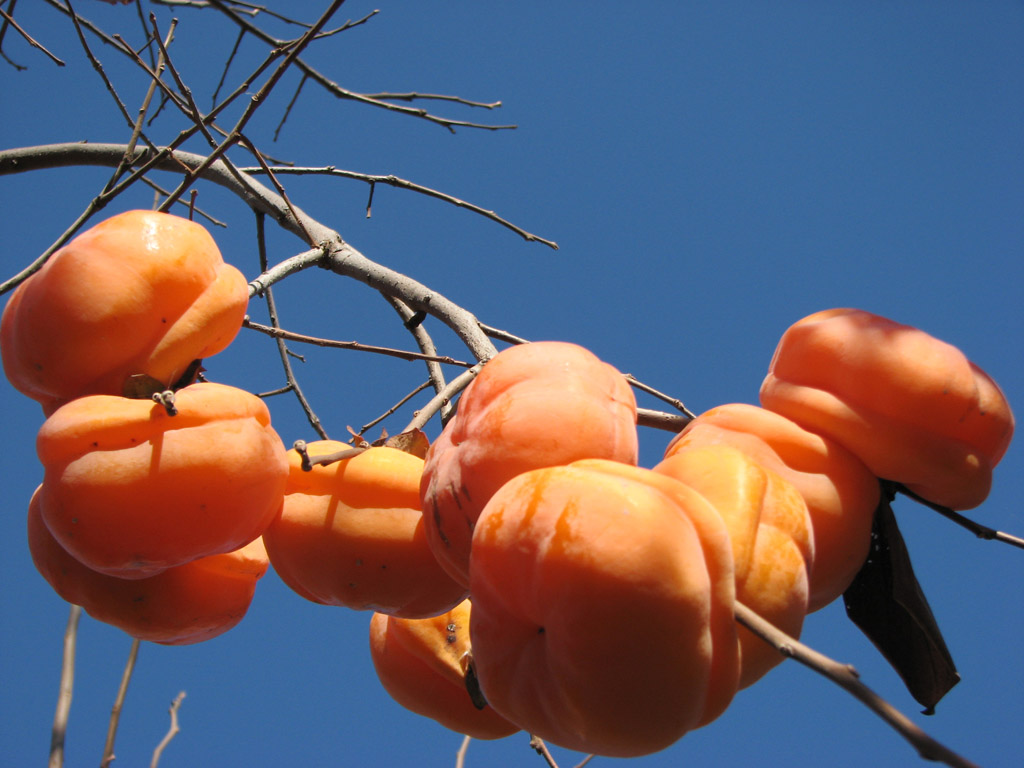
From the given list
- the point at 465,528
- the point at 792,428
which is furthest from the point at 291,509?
the point at 792,428

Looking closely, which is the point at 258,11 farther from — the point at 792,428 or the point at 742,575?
the point at 742,575

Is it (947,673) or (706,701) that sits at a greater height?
(706,701)

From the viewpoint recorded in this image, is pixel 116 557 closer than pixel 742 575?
No

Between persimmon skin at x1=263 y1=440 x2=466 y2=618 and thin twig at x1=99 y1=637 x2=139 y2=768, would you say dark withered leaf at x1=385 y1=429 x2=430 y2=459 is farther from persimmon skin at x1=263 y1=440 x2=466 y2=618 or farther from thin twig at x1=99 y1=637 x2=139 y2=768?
thin twig at x1=99 y1=637 x2=139 y2=768

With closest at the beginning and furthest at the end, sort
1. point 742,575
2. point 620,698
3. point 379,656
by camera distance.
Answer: point 620,698 < point 742,575 < point 379,656

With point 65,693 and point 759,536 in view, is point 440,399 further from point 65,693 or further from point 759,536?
point 65,693

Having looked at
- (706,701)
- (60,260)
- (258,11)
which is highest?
(258,11)

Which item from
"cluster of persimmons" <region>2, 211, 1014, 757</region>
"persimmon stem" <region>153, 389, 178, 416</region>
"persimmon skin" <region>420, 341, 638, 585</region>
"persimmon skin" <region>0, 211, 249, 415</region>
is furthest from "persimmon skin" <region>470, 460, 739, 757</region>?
"persimmon skin" <region>0, 211, 249, 415</region>
